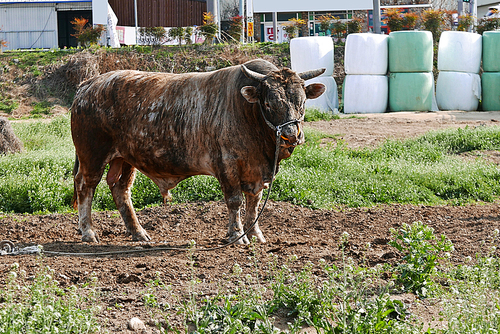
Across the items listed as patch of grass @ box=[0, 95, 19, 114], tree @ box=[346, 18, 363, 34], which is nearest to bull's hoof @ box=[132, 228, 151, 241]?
patch of grass @ box=[0, 95, 19, 114]

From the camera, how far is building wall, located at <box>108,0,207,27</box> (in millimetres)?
27859

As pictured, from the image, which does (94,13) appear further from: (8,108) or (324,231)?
(324,231)

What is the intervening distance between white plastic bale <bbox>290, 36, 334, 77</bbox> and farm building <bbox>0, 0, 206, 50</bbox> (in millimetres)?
11645

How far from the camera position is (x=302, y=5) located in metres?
24.4

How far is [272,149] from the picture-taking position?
5930 millimetres

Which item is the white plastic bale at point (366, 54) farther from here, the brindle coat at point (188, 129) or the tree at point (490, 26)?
the brindle coat at point (188, 129)

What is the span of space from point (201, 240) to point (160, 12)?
23440 mm

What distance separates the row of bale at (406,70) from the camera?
17453mm

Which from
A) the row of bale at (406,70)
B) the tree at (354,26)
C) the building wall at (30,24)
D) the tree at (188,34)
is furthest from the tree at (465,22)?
the building wall at (30,24)

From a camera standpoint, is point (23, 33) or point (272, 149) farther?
point (23, 33)

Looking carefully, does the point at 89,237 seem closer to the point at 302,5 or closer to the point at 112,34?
the point at 112,34

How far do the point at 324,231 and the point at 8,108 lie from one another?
583 inches

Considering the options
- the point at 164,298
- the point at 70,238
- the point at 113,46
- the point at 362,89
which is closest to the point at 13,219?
the point at 70,238

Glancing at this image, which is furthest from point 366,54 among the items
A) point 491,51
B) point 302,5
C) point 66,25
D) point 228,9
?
point 66,25
